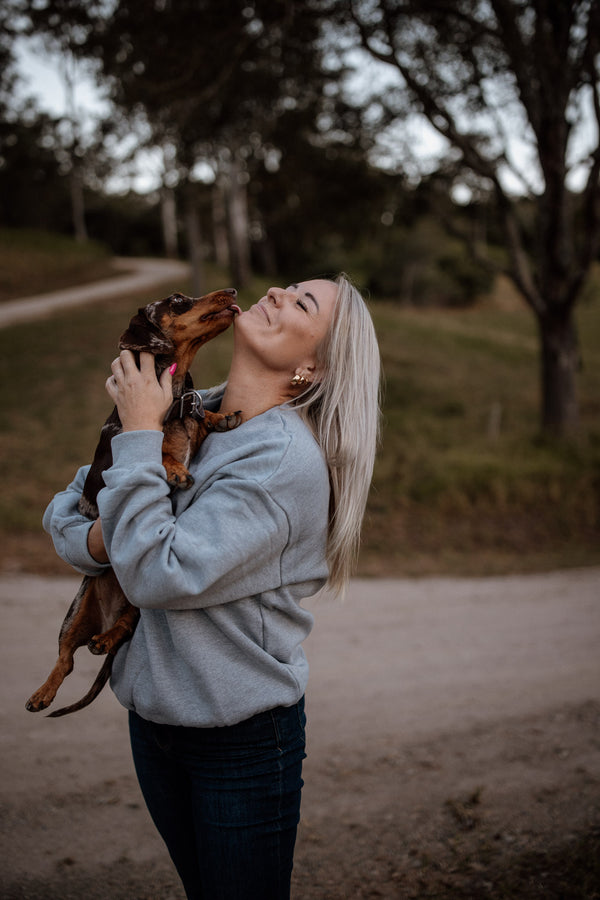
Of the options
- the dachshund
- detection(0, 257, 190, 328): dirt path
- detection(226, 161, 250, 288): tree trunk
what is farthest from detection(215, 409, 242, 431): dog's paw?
detection(226, 161, 250, 288): tree trunk

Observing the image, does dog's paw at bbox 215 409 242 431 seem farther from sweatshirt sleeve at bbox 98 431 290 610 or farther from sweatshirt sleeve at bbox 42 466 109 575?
sweatshirt sleeve at bbox 42 466 109 575

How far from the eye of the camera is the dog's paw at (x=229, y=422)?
6.46 ft

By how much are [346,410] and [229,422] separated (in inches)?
13.1

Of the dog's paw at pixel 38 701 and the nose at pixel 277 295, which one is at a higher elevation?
the nose at pixel 277 295

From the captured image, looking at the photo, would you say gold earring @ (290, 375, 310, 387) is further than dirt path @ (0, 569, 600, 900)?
No

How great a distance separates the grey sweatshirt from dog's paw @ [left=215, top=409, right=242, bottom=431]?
4 centimetres

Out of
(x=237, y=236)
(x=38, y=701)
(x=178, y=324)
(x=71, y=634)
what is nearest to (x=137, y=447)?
(x=178, y=324)

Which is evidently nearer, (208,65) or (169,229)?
(208,65)

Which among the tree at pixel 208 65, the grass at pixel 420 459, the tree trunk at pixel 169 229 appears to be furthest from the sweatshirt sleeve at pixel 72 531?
the tree trunk at pixel 169 229

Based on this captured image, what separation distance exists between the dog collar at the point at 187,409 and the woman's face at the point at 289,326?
0.69 feet

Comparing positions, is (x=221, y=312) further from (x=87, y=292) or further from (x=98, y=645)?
(x=87, y=292)

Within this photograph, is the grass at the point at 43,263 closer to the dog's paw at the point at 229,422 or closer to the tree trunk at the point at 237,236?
the tree trunk at the point at 237,236

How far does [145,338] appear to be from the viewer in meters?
1.95

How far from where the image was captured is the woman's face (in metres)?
1.98
